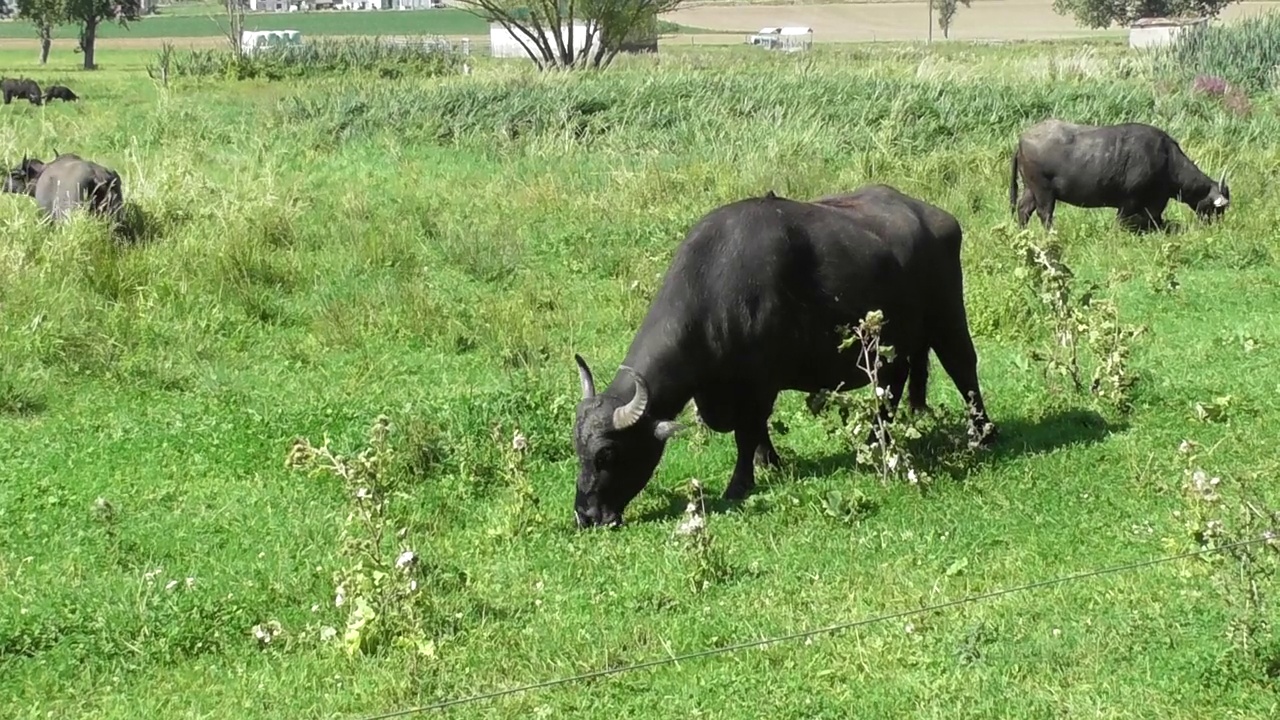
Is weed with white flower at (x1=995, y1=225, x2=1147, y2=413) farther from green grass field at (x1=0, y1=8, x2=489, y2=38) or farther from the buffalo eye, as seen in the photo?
green grass field at (x1=0, y1=8, x2=489, y2=38)

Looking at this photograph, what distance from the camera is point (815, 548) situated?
6.41 metres

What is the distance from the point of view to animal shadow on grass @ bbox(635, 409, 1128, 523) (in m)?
7.33

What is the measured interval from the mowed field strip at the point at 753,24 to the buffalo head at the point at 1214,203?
73045mm

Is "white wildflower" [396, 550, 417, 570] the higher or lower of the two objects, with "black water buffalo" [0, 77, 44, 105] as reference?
lower

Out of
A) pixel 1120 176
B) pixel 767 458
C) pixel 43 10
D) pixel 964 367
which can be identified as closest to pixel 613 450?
pixel 767 458

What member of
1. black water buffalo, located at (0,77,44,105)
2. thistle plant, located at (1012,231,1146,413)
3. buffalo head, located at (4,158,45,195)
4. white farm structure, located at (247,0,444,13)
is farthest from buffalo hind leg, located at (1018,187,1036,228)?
white farm structure, located at (247,0,444,13)

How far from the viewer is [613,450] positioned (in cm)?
682

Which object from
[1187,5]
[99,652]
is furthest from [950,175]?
[1187,5]

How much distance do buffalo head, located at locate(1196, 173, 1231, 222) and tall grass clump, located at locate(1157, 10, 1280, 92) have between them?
11.3m

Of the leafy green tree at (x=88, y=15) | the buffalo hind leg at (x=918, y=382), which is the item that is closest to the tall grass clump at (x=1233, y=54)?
the buffalo hind leg at (x=918, y=382)

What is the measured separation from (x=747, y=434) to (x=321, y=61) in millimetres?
35018

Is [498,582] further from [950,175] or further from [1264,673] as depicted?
[950,175]

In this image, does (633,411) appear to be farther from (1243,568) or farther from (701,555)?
(1243,568)

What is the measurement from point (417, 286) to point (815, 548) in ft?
21.3
